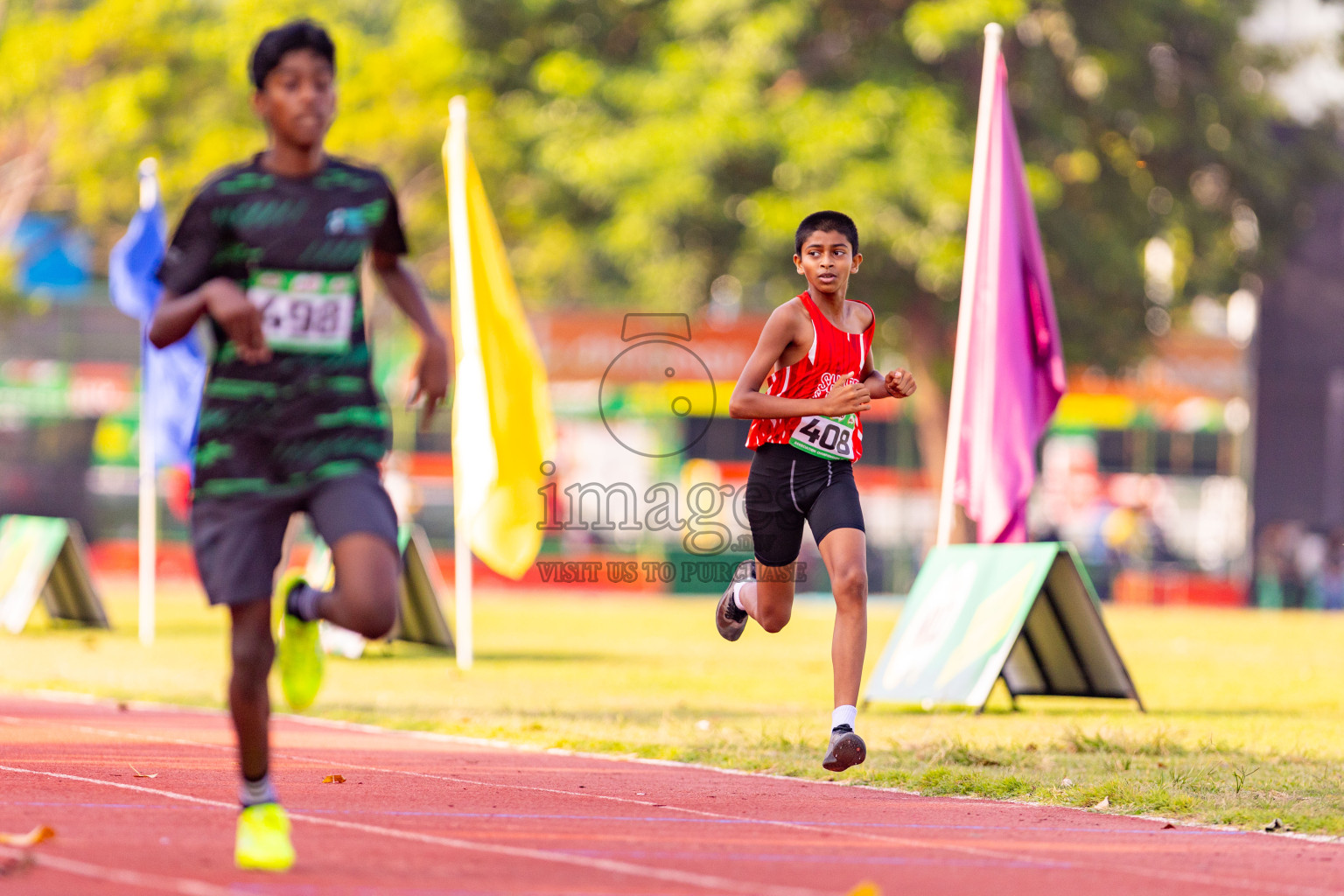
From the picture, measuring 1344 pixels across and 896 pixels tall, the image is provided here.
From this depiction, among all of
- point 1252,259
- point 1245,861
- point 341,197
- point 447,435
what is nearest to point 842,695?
point 1245,861

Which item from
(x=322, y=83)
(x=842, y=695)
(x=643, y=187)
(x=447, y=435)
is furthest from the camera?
(x=447, y=435)

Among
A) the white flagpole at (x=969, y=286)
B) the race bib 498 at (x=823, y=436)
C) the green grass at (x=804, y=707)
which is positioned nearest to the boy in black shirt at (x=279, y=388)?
the race bib 498 at (x=823, y=436)

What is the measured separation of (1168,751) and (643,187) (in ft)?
58.9

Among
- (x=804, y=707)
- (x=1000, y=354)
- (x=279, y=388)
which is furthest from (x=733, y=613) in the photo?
(x=1000, y=354)

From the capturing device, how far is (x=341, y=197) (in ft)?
18.5

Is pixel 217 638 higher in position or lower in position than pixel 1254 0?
lower

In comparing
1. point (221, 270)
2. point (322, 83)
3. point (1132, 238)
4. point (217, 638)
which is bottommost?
point (217, 638)

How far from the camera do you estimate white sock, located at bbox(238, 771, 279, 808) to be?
5.52 m

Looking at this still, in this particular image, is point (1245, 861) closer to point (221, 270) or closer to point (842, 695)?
point (842, 695)

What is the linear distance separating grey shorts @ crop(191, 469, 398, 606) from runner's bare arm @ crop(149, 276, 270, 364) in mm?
423

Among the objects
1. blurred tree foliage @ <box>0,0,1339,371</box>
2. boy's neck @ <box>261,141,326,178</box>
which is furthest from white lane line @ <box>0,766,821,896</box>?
blurred tree foliage @ <box>0,0,1339,371</box>

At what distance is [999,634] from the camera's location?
11.4 meters

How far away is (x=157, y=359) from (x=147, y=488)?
1.29 meters

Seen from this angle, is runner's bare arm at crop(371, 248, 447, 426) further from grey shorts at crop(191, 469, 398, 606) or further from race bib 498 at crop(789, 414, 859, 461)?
race bib 498 at crop(789, 414, 859, 461)
